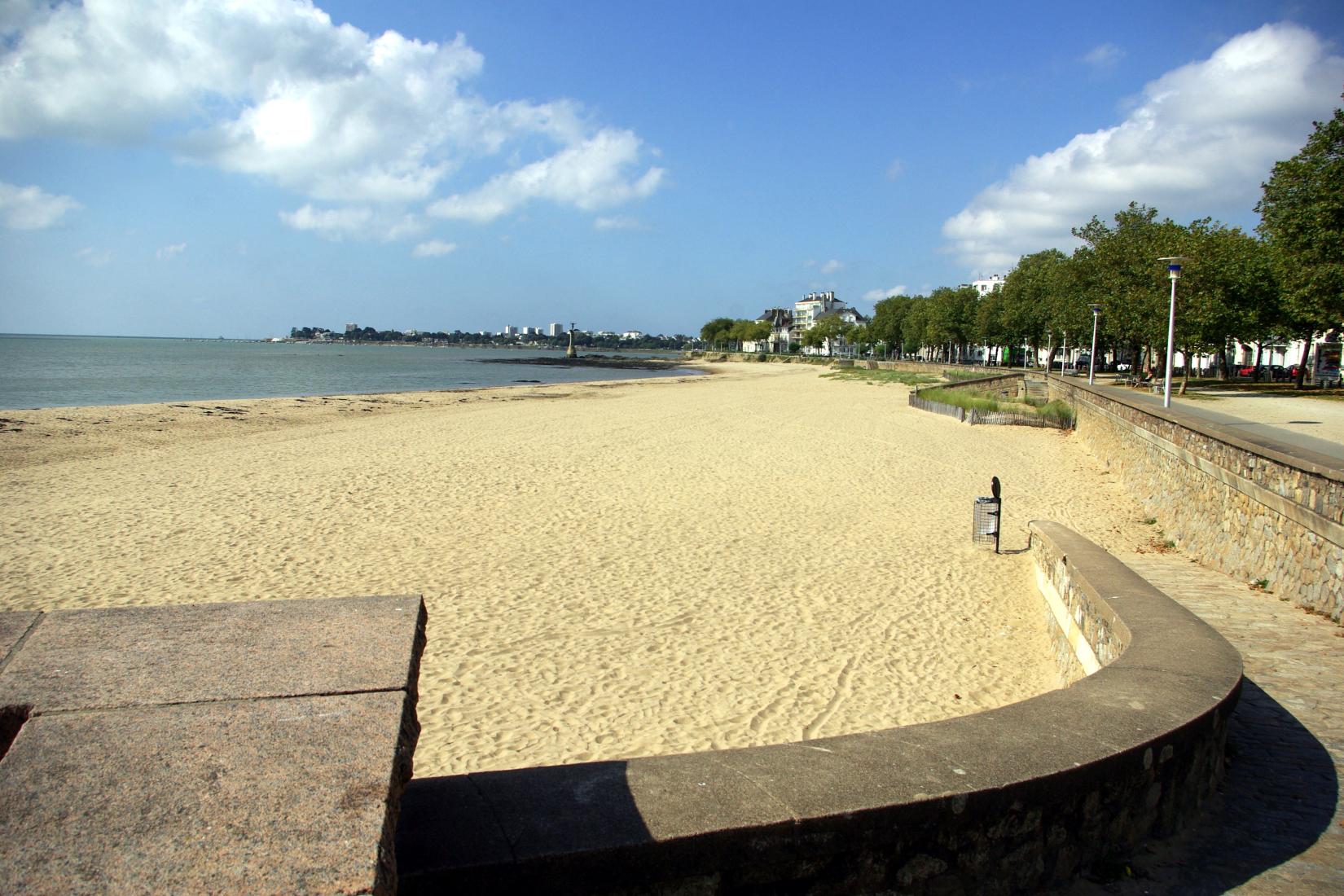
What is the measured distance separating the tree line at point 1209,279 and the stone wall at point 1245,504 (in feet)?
36.2

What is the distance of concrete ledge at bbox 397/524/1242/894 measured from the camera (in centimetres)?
229

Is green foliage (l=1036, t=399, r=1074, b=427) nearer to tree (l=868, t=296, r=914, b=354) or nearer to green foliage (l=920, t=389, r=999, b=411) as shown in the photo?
green foliage (l=920, t=389, r=999, b=411)

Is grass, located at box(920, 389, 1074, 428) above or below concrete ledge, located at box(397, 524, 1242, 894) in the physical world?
below

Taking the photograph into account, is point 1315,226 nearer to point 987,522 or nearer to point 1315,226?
point 1315,226

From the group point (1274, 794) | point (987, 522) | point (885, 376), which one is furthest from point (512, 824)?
point (885, 376)

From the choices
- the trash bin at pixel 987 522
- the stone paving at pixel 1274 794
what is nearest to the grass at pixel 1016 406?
the trash bin at pixel 987 522

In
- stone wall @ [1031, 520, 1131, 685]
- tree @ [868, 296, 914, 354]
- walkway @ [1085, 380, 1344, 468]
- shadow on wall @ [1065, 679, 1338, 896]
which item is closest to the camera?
shadow on wall @ [1065, 679, 1338, 896]

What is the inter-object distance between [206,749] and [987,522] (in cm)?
1075

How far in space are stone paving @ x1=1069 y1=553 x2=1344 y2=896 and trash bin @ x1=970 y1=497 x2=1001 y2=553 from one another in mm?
4198

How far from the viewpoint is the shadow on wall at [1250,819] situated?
10.7 feet

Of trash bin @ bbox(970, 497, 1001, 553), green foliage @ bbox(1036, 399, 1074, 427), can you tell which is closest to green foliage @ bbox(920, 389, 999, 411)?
green foliage @ bbox(1036, 399, 1074, 427)

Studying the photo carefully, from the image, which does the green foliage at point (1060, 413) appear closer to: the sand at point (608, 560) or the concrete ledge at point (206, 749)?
the sand at point (608, 560)

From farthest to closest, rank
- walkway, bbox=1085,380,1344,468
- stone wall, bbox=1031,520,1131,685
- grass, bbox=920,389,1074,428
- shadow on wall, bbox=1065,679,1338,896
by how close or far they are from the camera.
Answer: grass, bbox=920,389,1074,428, walkway, bbox=1085,380,1344,468, stone wall, bbox=1031,520,1131,685, shadow on wall, bbox=1065,679,1338,896

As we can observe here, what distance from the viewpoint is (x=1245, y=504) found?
9570mm
